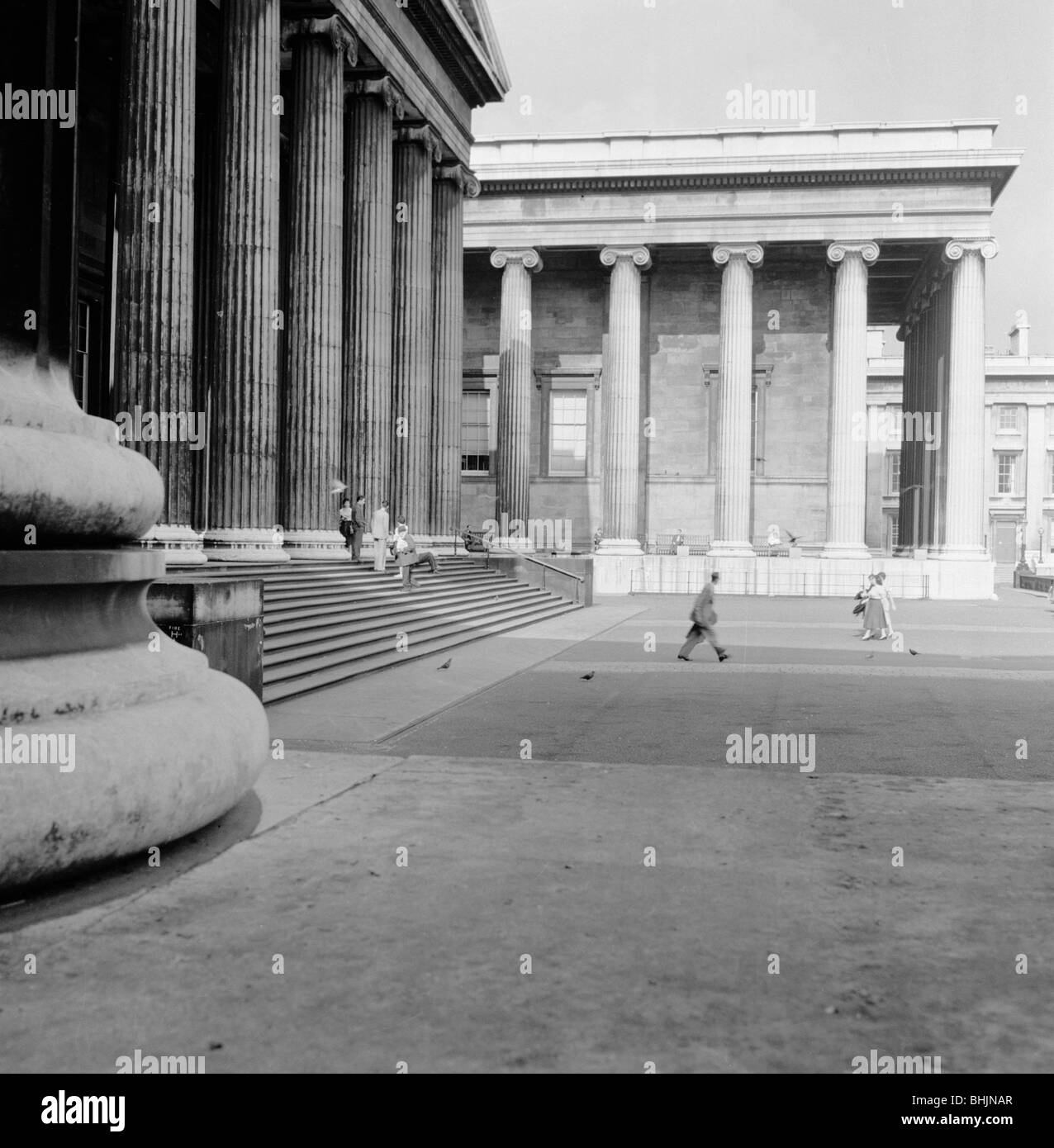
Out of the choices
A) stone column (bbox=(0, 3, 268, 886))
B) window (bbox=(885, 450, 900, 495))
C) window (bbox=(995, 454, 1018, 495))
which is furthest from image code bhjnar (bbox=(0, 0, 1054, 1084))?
window (bbox=(995, 454, 1018, 495))

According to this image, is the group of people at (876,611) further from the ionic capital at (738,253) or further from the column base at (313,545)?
the ionic capital at (738,253)

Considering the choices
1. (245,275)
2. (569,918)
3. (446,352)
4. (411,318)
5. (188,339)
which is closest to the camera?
(569,918)

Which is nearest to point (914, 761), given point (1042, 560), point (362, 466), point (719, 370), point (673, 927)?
point (673, 927)

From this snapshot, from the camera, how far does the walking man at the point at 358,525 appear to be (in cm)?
2283

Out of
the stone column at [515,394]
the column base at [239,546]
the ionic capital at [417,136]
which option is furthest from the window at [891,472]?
the column base at [239,546]

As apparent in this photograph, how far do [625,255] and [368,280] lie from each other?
20547 mm

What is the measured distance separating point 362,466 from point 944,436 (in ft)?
83.9

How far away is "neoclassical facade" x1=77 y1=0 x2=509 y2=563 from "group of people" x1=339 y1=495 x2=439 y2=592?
586 millimetres

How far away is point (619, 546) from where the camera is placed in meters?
41.2

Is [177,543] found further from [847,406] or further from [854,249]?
[854,249]

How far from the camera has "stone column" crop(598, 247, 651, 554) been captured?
41.0m

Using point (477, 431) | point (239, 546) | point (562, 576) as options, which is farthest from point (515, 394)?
point (239, 546)

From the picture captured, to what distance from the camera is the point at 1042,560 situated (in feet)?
232
